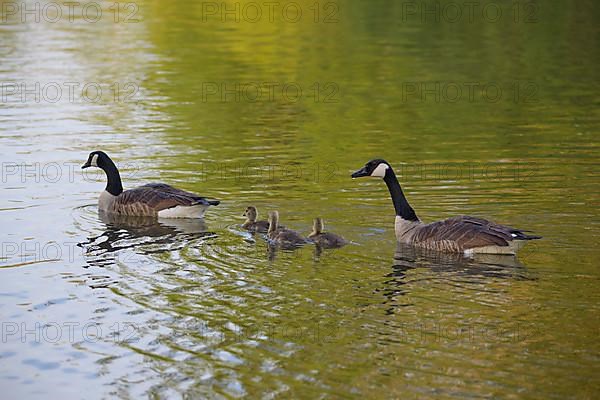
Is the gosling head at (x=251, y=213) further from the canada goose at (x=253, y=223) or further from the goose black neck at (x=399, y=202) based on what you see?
the goose black neck at (x=399, y=202)

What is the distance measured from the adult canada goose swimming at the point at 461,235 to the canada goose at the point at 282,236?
1.31 m

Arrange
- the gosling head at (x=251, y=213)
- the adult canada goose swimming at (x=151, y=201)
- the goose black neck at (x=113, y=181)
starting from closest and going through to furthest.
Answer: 1. the gosling head at (x=251, y=213)
2. the adult canada goose swimming at (x=151, y=201)
3. the goose black neck at (x=113, y=181)

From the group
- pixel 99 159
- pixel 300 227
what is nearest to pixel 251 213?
pixel 300 227

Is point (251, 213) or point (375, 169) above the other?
point (375, 169)

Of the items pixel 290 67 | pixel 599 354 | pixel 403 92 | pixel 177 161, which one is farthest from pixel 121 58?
pixel 599 354

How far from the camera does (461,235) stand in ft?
41.2

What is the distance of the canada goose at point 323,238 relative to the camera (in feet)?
42.3

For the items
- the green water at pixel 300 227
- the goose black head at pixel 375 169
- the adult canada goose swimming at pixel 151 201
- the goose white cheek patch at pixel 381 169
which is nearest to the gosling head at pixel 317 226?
the green water at pixel 300 227

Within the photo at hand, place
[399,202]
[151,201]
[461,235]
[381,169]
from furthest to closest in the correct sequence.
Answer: [151,201] → [381,169] → [399,202] → [461,235]

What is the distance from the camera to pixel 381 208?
50.1 feet

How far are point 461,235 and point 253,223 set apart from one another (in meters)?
2.97

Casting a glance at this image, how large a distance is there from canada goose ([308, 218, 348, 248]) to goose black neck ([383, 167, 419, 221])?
965 millimetres

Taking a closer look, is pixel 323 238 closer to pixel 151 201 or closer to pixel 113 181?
pixel 151 201

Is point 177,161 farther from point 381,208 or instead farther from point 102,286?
point 102,286
